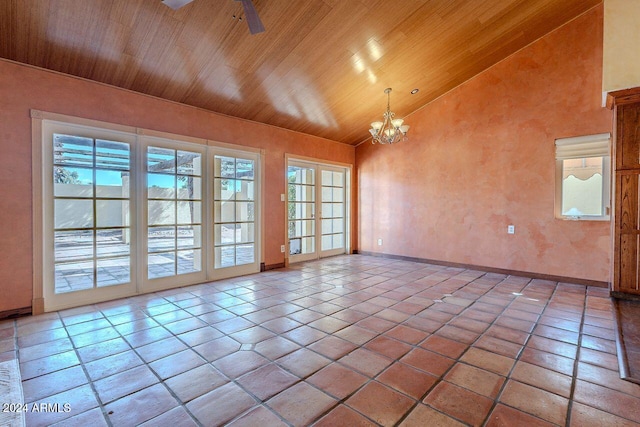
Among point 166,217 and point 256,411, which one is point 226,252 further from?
point 256,411

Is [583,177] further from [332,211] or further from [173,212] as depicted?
[173,212]

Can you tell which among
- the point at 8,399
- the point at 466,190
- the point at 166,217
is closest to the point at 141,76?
the point at 166,217

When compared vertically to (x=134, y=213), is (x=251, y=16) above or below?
above

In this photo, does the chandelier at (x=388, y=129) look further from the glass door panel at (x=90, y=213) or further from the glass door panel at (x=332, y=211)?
the glass door panel at (x=90, y=213)

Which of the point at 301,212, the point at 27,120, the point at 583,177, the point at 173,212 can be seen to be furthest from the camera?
the point at 301,212

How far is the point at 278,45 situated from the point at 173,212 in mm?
2604

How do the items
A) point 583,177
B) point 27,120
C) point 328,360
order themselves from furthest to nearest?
point 583,177
point 27,120
point 328,360

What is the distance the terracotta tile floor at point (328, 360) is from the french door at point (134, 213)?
1.26ft

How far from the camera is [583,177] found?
437 cm

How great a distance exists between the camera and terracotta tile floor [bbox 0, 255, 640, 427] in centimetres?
172

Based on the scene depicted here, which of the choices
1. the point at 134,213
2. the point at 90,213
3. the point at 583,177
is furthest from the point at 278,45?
the point at 583,177

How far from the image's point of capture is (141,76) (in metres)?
3.61

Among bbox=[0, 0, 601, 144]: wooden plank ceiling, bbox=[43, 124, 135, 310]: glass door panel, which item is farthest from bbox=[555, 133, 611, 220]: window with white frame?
bbox=[43, 124, 135, 310]: glass door panel

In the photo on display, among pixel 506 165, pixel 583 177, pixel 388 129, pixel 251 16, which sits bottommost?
pixel 583 177
